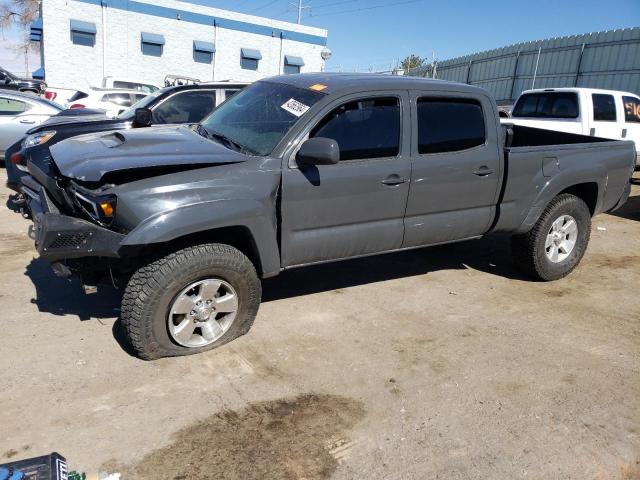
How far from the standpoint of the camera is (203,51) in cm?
2995

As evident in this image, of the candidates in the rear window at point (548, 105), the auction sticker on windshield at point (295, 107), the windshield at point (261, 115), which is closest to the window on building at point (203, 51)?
the rear window at point (548, 105)

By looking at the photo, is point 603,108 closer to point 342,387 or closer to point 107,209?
point 342,387

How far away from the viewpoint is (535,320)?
177 inches

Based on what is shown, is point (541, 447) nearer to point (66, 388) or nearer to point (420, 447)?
point (420, 447)

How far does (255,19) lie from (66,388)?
104ft

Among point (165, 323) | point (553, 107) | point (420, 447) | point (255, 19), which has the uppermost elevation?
point (255, 19)

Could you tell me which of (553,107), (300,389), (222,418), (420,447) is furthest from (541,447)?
→ (553,107)

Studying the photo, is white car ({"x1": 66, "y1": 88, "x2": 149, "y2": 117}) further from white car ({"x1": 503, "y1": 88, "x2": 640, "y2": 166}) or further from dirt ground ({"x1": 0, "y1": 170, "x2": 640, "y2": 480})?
white car ({"x1": 503, "y1": 88, "x2": 640, "y2": 166})

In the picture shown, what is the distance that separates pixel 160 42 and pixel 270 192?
2814cm

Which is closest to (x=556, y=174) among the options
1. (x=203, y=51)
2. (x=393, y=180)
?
(x=393, y=180)

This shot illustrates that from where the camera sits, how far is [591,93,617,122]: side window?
33.1 feet

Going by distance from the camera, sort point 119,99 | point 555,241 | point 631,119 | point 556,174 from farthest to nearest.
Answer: point 119,99 → point 631,119 → point 555,241 → point 556,174

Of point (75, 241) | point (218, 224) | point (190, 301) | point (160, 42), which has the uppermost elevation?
point (160, 42)

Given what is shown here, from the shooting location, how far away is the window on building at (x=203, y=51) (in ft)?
97.2
